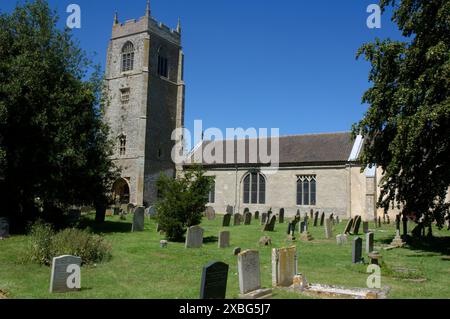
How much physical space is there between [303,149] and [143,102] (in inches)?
623

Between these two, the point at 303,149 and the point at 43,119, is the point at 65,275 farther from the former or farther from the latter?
the point at 303,149

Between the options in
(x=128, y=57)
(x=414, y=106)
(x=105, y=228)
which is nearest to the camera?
(x=414, y=106)

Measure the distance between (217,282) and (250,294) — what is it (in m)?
0.77

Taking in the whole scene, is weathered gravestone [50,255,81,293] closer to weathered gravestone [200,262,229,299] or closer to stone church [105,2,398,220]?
weathered gravestone [200,262,229,299]

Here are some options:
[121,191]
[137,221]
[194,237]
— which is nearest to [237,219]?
[137,221]

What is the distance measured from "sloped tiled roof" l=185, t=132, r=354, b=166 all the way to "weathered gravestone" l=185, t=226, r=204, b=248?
20.6 meters

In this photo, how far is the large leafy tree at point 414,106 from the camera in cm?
1290

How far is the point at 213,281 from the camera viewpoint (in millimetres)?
7160

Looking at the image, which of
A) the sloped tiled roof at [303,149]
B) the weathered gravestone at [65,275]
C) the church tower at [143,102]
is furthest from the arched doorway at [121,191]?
the weathered gravestone at [65,275]

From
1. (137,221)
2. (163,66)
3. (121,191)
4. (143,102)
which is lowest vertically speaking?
(137,221)

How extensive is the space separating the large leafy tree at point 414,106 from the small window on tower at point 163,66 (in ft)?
102

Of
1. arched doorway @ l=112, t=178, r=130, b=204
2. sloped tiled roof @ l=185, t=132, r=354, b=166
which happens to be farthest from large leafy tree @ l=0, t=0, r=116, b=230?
arched doorway @ l=112, t=178, r=130, b=204
